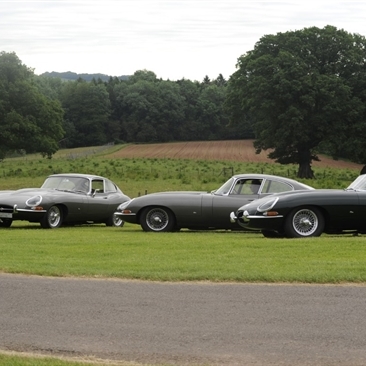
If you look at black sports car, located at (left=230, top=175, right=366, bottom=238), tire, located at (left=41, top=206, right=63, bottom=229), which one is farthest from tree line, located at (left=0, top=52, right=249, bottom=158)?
black sports car, located at (left=230, top=175, right=366, bottom=238)

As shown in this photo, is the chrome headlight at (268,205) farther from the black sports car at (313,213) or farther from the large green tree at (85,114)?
the large green tree at (85,114)

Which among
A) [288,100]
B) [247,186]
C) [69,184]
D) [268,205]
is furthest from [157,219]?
[288,100]

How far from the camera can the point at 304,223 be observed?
52.0 ft

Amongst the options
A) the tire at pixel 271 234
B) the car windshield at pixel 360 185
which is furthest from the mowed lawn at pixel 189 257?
the car windshield at pixel 360 185

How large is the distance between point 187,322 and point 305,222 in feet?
27.0

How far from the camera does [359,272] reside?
425 inches

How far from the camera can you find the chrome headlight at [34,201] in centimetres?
2008

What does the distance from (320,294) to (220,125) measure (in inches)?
5988

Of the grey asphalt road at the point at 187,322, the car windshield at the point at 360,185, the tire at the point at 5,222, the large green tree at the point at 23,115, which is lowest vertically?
the tire at the point at 5,222

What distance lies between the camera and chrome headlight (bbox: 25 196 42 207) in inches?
790

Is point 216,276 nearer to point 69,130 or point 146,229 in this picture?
point 146,229

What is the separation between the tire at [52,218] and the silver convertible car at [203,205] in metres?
2.54

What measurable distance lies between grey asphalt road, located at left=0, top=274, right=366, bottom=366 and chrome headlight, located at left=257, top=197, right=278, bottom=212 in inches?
227

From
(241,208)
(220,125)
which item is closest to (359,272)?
(241,208)
